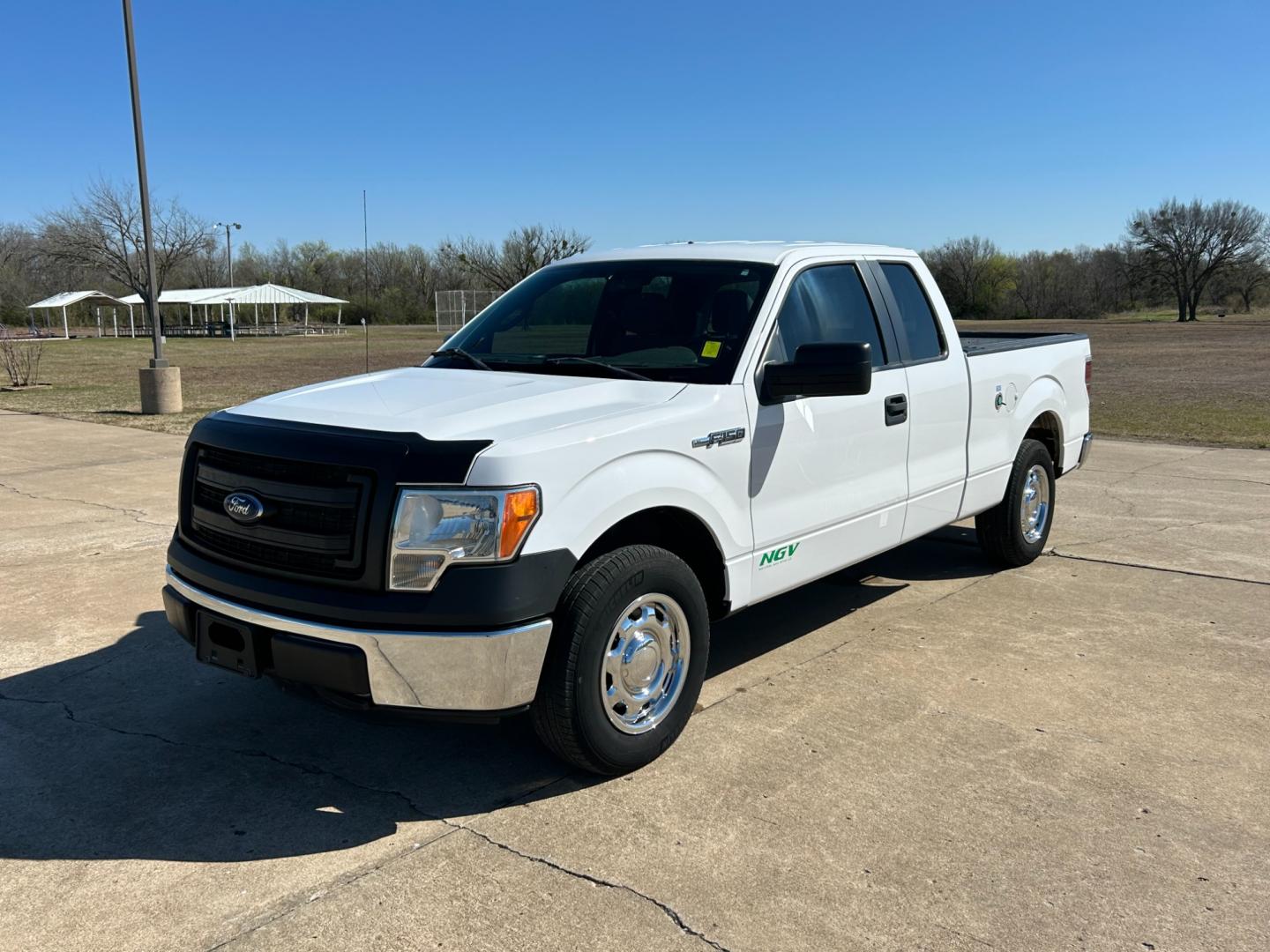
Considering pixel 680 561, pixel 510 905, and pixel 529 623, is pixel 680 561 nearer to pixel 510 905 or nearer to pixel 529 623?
pixel 529 623

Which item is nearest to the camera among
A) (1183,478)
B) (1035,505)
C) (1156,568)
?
(1156,568)

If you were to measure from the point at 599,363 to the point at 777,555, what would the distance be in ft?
3.61

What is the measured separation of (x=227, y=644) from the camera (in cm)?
357

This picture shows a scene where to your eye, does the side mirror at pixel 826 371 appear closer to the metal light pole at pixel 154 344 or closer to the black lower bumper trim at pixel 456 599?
the black lower bumper trim at pixel 456 599

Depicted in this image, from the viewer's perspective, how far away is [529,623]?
3301 millimetres

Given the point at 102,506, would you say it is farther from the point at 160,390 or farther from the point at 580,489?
the point at 160,390

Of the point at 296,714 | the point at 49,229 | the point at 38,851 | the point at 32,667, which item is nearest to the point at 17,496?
the point at 32,667

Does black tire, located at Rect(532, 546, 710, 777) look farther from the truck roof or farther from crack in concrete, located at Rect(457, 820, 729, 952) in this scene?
the truck roof

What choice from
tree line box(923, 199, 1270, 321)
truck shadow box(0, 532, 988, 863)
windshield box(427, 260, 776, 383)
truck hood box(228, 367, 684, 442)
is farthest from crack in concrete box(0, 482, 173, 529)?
tree line box(923, 199, 1270, 321)

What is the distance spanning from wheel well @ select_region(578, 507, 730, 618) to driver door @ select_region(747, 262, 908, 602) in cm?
19

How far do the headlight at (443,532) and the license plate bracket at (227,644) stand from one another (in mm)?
623

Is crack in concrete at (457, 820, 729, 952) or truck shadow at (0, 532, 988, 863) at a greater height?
truck shadow at (0, 532, 988, 863)

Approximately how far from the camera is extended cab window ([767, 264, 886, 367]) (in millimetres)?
4508

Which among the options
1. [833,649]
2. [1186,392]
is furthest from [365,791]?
[1186,392]
